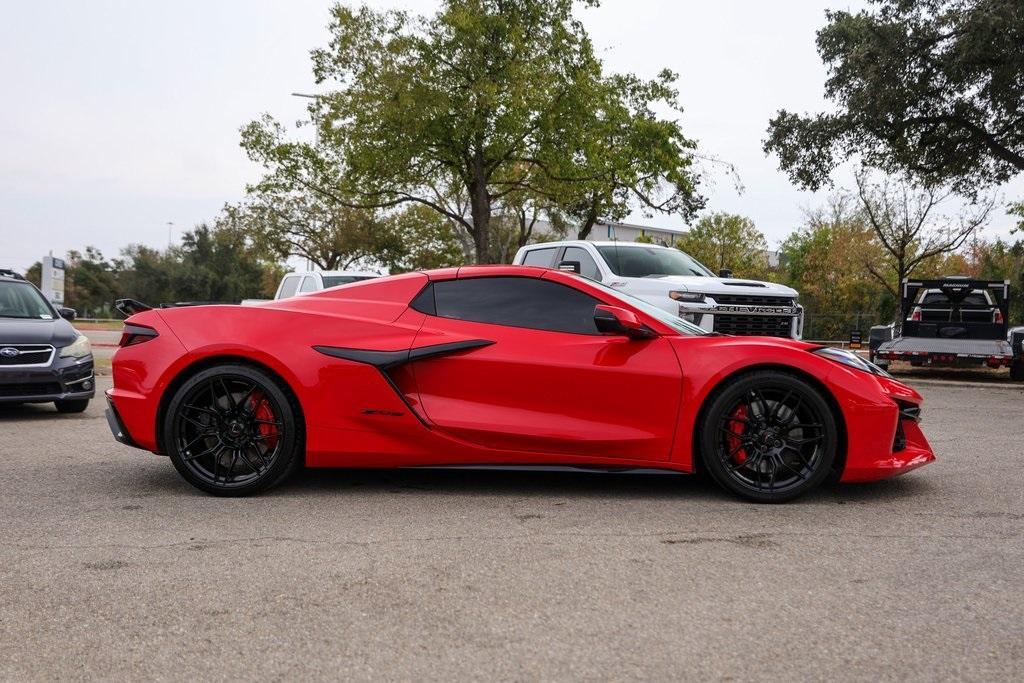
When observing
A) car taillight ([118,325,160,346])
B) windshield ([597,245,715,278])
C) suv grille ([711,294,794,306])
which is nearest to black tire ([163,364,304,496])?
car taillight ([118,325,160,346])

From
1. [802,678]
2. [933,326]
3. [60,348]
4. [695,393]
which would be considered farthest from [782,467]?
[933,326]

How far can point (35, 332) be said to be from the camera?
9.60 meters

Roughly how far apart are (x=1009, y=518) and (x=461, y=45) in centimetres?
2391

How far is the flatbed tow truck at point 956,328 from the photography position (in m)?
16.5

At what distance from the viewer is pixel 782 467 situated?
5379mm

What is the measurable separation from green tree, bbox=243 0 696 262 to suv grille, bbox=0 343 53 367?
18141mm

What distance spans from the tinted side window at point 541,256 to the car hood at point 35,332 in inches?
257

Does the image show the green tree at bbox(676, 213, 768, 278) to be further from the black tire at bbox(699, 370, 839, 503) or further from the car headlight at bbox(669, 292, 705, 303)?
the black tire at bbox(699, 370, 839, 503)

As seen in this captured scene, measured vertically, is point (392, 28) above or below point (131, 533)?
above

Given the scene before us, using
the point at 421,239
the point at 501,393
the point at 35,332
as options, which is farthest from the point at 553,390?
the point at 421,239

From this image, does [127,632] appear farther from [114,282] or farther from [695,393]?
[114,282]

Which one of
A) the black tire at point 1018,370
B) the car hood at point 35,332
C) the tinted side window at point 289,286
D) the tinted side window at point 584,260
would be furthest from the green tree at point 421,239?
the car hood at point 35,332

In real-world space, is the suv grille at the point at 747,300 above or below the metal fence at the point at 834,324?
above

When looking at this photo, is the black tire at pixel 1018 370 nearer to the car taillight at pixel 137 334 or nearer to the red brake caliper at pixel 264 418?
the red brake caliper at pixel 264 418
